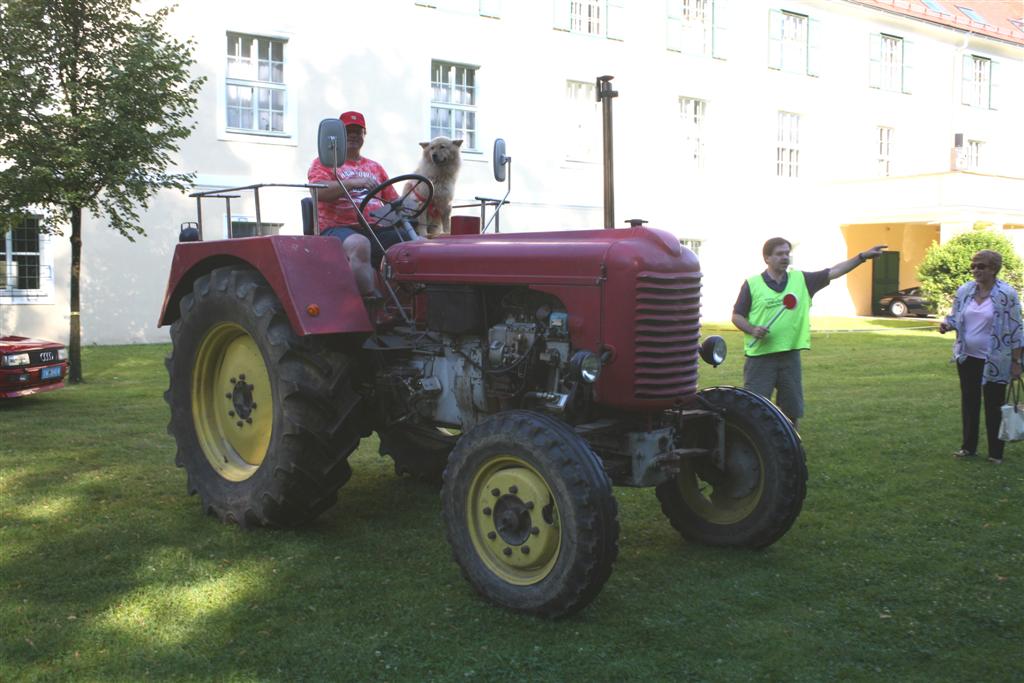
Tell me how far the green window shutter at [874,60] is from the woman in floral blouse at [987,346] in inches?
956

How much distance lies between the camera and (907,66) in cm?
3103

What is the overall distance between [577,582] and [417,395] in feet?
5.34

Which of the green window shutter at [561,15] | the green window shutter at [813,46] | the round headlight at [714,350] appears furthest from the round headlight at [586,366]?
the green window shutter at [813,46]

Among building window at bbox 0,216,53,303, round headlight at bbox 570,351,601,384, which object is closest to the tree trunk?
building window at bbox 0,216,53,303

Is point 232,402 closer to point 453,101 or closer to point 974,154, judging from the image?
point 453,101

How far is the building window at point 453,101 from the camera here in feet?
69.6

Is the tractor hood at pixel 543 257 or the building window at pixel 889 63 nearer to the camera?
the tractor hood at pixel 543 257

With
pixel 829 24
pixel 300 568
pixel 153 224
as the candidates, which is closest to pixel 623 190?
pixel 829 24

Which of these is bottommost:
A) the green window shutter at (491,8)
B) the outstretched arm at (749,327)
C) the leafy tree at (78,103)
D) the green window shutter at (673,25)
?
the outstretched arm at (749,327)

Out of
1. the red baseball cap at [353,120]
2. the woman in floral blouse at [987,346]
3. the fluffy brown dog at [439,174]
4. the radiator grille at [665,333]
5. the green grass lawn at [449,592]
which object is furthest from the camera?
the woman in floral blouse at [987,346]

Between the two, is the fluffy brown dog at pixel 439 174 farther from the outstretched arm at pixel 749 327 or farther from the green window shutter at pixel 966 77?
the green window shutter at pixel 966 77

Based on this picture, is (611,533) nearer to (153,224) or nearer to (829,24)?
(153,224)

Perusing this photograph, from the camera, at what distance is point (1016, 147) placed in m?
35.6

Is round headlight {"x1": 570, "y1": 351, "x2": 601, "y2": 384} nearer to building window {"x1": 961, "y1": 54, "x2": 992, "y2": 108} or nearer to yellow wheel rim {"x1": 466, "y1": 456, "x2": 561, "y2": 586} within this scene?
yellow wheel rim {"x1": 466, "y1": 456, "x2": 561, "y2": 586}
